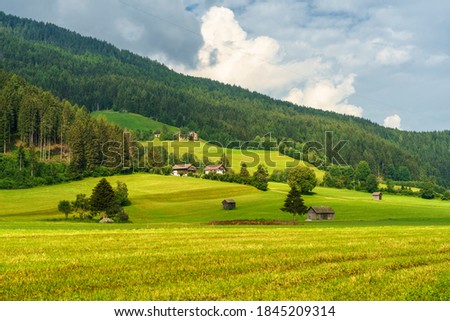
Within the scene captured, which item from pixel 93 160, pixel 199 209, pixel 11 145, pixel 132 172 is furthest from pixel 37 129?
pixel 199 209

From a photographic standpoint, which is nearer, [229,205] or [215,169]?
[229,205]

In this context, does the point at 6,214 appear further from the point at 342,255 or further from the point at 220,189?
the point at 342,255

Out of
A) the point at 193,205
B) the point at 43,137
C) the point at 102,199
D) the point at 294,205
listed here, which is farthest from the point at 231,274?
the point at 43,137

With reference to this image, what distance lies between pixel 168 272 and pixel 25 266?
6.15 m

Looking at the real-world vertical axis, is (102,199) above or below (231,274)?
below

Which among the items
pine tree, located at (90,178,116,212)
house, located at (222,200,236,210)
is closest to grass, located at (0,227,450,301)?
A: pine tree, located at (90,178,116,212)

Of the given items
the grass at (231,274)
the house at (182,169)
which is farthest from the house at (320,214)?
the house at (182,169)

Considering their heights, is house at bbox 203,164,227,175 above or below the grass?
above

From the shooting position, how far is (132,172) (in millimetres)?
162625

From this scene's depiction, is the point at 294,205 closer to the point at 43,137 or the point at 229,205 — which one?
the point at 229,205

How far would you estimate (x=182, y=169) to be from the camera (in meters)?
182

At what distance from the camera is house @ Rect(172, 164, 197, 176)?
585 ft

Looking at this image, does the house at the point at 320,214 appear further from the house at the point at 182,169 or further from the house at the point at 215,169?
the house at the point at 215,169

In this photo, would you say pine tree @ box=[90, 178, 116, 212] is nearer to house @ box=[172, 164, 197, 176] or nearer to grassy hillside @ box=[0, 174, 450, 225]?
grassy hillside @ box=[0, 174, 450, 225]
